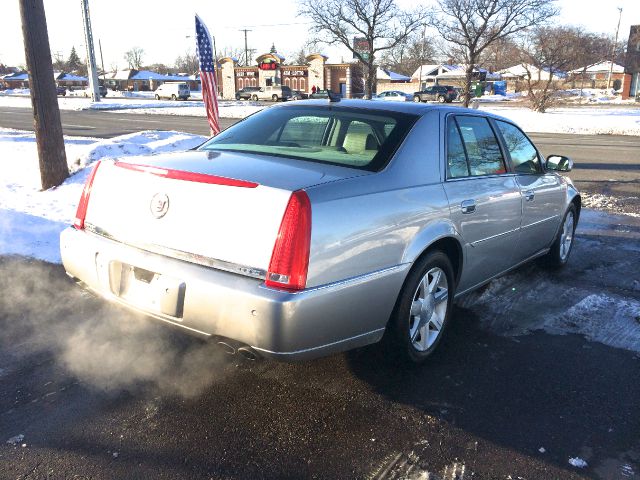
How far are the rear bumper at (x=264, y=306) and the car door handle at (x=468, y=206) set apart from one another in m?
0.79

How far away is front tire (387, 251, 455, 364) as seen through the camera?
315cm

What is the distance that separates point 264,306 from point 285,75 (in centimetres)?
6539

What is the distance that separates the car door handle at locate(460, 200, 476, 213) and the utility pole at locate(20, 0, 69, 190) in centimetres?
593

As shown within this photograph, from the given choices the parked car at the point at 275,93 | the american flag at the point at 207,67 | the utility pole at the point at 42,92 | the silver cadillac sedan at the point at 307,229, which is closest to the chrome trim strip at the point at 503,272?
the silver cadillac sedan at the point at 307,229

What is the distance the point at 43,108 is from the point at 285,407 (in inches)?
239

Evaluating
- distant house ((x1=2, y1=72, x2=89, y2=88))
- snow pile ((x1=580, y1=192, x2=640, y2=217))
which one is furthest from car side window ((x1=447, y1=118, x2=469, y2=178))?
distant house ((x1=2, y1=72, x2=89, y2=88))

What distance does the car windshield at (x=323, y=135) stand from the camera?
3.33 meters

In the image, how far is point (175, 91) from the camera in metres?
56.3

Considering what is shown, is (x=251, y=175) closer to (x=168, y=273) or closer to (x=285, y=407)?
(x=168, y=273)

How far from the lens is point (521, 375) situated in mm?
3377

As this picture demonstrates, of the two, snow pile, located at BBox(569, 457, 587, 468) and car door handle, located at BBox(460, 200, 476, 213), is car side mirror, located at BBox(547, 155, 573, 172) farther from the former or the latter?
snow pile, located at BBox(569, 457, 587, 468)

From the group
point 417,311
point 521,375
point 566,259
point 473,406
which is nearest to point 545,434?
point 473,406

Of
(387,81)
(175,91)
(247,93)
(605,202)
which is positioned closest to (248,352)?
(605,202)

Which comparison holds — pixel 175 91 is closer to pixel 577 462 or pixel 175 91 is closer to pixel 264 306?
pixel 264 306
